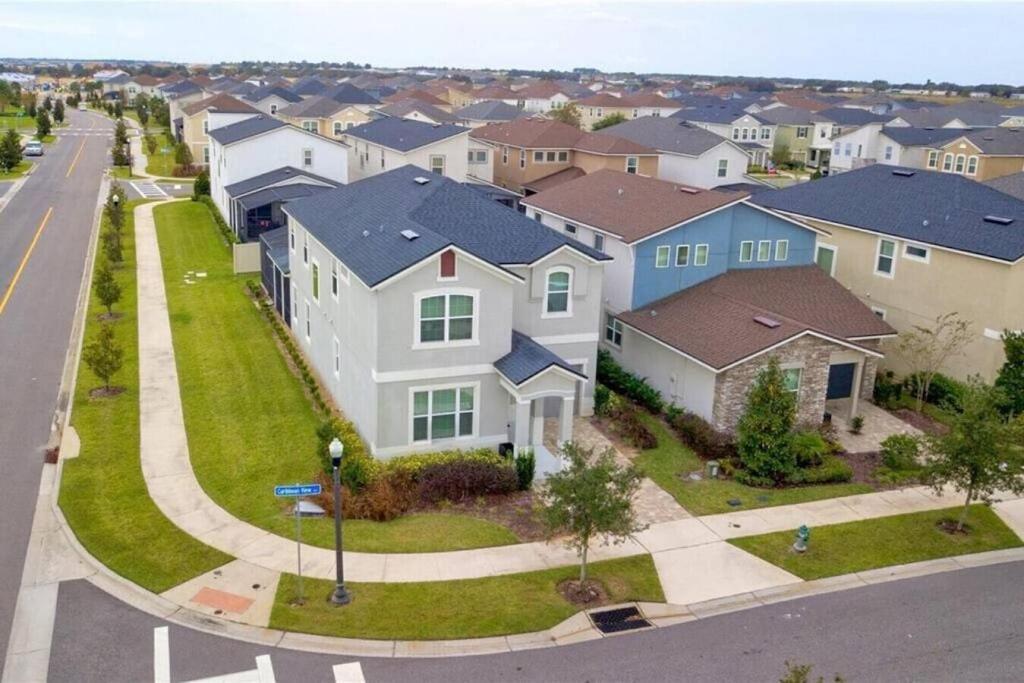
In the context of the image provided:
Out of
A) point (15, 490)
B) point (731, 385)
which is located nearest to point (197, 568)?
point (15, 490)

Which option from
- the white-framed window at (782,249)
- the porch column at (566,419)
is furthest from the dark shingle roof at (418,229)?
the white-framed window at (782,249)

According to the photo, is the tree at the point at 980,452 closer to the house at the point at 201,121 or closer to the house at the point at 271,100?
the house at the point at 201,121

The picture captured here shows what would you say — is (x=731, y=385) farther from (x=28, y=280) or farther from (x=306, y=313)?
(x=28, y=280)

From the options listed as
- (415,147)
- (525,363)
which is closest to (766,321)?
(525,363)

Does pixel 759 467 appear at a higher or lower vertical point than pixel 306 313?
lower

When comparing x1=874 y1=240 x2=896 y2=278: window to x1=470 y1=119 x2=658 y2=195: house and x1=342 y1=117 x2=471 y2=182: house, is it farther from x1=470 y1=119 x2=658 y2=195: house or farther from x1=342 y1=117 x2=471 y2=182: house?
x1=342 y1=117 x2=471 y2=182: house

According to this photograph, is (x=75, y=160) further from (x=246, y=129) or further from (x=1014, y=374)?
(x=1014, y=374)

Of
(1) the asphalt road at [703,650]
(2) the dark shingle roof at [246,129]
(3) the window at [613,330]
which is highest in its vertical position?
(2) the dark shingle roof at [246,129]

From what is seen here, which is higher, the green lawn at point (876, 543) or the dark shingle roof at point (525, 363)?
the dark shingle roof at point (525, 363)
